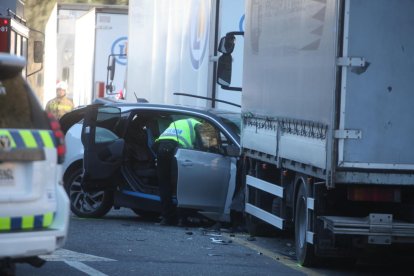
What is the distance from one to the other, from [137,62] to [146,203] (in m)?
11.4

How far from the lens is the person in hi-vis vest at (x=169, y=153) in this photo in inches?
562

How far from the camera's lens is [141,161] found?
48.7 ft

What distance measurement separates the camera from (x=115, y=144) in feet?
47.7

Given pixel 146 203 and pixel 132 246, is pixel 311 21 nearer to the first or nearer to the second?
pixel 132 246

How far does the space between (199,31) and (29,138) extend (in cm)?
1097

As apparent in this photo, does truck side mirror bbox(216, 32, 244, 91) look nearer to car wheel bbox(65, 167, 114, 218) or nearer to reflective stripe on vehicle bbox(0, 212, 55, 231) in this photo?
car wheel bbox(65, 167, 114, 218)

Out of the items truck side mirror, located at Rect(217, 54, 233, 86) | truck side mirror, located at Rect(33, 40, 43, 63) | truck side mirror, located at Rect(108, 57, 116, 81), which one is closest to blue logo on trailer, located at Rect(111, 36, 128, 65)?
truck side mirror, located at Rect(108, 57, 116, 81)

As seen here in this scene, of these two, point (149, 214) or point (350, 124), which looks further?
point (149, 214)

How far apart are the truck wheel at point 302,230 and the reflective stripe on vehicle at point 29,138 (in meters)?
3.70

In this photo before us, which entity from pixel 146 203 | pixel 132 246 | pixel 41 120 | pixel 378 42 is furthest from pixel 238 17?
pixel 41 120

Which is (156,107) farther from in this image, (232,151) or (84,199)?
(84,199)

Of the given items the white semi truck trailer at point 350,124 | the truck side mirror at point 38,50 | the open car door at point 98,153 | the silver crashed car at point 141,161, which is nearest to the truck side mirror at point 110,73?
the truck side mirror at point 38,50

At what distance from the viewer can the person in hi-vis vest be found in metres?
14.3

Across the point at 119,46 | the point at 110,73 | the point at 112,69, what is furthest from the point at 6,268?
the point at 119,46
